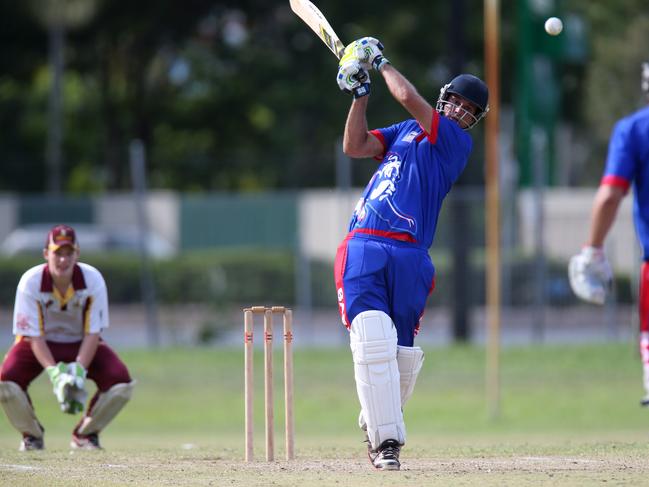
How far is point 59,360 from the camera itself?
8258mm

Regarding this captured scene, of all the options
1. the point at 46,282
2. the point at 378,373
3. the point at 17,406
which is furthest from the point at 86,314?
the point at 378,373

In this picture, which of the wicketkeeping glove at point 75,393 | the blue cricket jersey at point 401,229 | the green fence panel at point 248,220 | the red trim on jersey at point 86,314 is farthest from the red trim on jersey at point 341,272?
the green fence panel at point 248,220

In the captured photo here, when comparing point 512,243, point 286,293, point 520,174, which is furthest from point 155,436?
point 520,174

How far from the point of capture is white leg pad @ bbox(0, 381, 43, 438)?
26.6 feet

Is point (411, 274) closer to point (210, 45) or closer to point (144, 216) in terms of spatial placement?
point (144, 216)

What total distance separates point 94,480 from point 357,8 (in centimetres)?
2929

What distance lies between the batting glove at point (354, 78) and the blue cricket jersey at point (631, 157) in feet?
4.29

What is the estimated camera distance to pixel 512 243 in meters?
17.3

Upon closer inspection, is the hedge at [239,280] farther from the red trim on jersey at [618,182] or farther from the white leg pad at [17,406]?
the red trim on jersey at [618,182]

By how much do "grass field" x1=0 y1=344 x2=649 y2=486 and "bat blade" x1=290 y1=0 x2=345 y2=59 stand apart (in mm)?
2114

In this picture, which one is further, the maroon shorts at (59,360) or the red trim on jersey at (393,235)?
the maroon shorts at (59,360)

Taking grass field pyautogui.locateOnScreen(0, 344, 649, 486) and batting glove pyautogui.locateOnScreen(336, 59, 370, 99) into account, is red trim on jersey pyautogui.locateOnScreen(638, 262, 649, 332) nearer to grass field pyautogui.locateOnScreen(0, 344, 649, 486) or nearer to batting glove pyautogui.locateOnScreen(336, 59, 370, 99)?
grass field pyautogui.locateOnScreen(0, 344, 649, 486)

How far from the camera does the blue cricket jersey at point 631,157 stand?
6504 mm

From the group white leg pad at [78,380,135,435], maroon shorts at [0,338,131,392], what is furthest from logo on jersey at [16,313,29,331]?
white leg pad at [78,380,135,435]
